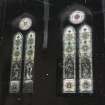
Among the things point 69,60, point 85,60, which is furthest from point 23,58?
point 85,60

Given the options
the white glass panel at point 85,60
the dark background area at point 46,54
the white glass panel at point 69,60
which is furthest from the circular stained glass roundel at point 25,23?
the white glass panel at point 85,60

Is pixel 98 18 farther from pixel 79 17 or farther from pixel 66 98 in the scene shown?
pixel 66 98

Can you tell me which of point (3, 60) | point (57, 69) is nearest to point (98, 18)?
point (57, 69)

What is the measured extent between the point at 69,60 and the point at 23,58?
1896 mm

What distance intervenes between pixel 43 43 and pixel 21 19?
1.72m

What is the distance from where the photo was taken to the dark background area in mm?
11086

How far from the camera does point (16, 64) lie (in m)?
12.6

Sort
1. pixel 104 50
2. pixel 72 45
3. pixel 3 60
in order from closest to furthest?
1. pixel 104 50
2. pixel 72 45
3. pixel 3 60

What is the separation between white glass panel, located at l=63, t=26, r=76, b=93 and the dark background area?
26 centimetres

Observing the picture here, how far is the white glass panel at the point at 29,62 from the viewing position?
12.1m

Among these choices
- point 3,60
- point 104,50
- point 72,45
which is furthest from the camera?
point 3,60

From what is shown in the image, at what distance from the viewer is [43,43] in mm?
12164

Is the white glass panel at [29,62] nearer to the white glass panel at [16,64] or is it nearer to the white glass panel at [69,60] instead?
the white glass panel at [16,64]

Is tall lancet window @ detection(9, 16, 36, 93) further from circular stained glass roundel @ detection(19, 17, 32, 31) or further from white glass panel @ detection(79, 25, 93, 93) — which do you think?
white glass panel @ detection(79, 25, 93, 93)
